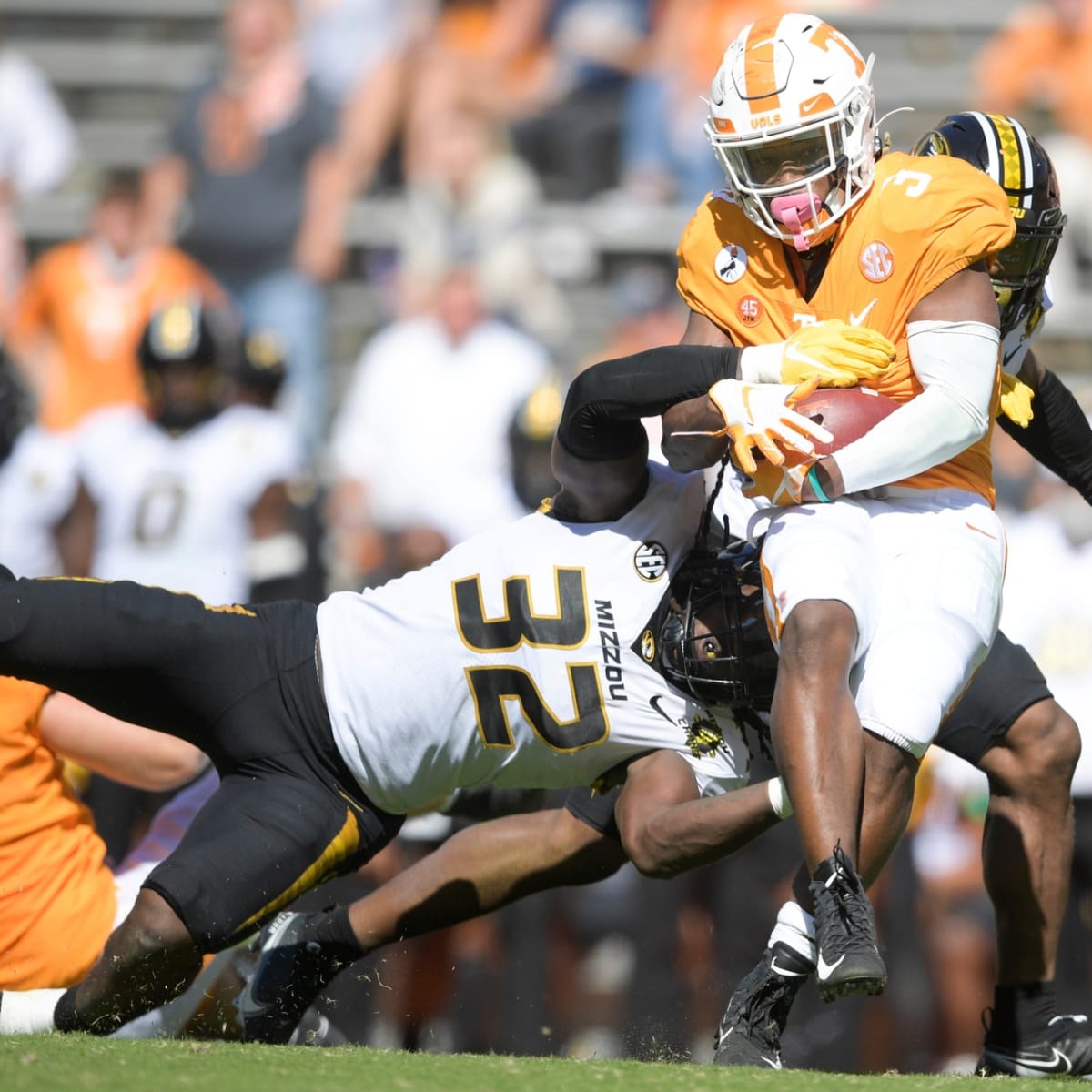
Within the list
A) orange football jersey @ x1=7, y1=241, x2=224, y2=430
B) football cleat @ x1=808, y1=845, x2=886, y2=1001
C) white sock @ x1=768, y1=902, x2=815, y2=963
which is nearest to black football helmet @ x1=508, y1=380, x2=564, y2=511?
orange football jersey @ x1=7, y1=241, x2=224, y2=430

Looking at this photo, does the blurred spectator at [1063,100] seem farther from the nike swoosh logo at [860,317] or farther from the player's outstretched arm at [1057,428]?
the nike swoosh logo at [860,317]

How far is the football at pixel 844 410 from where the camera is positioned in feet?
12.3

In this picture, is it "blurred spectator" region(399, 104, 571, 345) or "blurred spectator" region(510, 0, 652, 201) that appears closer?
"blurred spectator" region(399, 104, 571, 345)

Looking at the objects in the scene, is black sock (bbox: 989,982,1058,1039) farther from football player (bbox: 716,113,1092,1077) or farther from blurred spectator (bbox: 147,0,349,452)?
blurred spectator (bbox: 147,0,349,452)

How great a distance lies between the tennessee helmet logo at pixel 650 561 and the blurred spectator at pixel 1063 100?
18.9 ft

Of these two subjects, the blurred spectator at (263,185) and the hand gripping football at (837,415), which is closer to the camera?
the hand gripping football at (837,415)

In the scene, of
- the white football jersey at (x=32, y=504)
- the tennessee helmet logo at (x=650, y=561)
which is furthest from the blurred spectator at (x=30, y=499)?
the tennessee helmet logo at (x=650, y=561)

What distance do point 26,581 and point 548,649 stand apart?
1162 millimetres

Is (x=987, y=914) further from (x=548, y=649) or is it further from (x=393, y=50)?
(x=393, y=50)

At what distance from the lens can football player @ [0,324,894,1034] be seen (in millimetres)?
3822

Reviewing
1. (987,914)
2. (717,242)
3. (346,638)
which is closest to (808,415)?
(717,242)

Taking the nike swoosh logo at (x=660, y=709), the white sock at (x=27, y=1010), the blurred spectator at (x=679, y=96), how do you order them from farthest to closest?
the blurred spectator at (x=679, y=96), the white sock at (x=27, y=1010), the nike swoosh logo at (x=660, y=709)

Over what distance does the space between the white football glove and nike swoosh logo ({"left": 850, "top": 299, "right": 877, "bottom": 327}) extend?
270mm

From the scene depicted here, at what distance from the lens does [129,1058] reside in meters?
3.38
